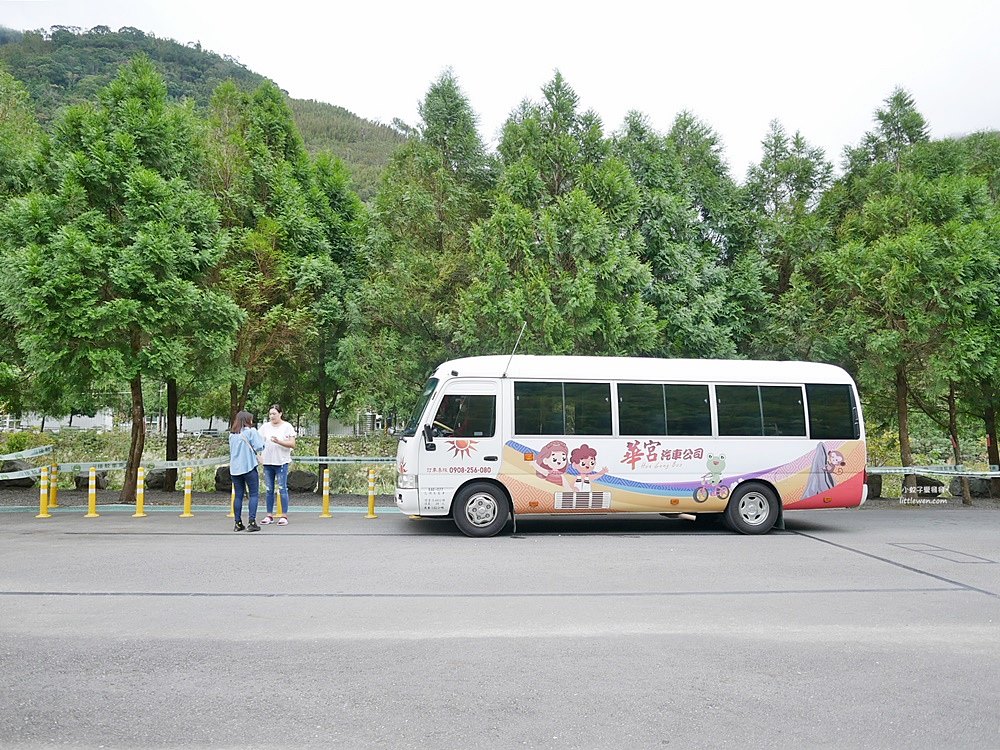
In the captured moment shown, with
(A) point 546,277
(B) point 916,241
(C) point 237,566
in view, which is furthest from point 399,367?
(B) point 916,241

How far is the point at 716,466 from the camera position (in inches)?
511

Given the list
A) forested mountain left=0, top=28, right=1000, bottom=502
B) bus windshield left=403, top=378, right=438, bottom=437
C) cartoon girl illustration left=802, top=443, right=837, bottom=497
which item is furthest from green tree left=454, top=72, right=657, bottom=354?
cartoon girl illustration left=802, top=443, right=837, bottom=497

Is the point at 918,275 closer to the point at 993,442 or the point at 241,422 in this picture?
the point at 993,442

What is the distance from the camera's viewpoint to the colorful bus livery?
12.2m

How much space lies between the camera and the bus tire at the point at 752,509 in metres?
13.0

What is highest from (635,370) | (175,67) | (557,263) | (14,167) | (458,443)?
(175,67)

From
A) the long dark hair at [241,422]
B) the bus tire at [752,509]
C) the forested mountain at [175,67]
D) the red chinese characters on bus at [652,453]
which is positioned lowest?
the bus tire at [752,509]

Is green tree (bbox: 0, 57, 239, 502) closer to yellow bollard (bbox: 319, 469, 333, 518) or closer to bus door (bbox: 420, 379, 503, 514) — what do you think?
yellow bollard (bbox: 319, 469, 333, 518)

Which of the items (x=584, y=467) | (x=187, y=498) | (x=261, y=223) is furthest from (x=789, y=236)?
(x=187, y=498)

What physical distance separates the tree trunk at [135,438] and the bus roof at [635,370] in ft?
23.5

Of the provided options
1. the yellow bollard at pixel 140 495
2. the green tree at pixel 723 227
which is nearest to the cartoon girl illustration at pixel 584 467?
the green tree at pixel 723 227

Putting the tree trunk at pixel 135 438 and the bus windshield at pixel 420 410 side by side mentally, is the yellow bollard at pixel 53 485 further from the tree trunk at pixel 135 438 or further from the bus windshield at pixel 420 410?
the bus windshield at pixel 420 410

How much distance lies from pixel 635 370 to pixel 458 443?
132 inches

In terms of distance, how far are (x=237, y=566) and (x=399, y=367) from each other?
29.3 feet
